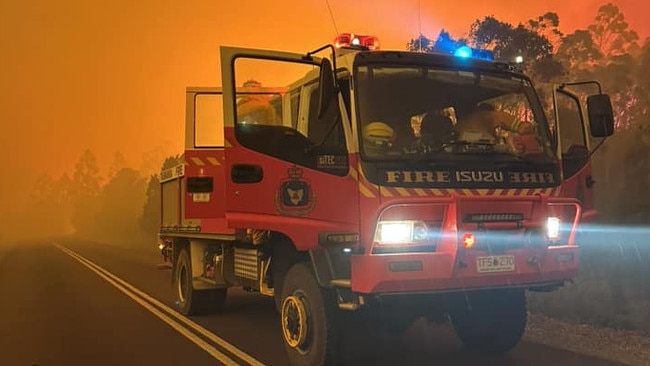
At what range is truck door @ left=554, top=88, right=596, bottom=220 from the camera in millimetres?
5703

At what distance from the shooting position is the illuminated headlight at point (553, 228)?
212 inches

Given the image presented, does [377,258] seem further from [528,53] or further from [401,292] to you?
[528,53]

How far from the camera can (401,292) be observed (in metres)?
4.77

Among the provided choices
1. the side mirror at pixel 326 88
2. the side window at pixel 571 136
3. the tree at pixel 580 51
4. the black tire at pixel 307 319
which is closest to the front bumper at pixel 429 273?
the black tire at pixel 307 319

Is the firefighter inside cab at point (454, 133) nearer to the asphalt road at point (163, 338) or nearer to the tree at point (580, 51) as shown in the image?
the asphalt road at point (163, 338)

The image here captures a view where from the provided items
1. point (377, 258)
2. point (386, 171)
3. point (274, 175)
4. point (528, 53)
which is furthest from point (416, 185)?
point (528, 53)

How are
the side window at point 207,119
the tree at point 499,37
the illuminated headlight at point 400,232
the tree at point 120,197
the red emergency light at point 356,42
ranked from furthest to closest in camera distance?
1. the tree at point 120,197
2. the tree at point 499,37
3. the side window at point 207,119
4. the red emergency light at point 356,42
5. the illuminated headlight at point 400,232

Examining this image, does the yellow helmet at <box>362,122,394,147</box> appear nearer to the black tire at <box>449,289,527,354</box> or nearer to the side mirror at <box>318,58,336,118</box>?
the side mirror at <box>318,58,336,118</box>

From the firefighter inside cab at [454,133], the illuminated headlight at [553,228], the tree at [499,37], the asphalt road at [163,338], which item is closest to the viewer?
the firefighter inside cab at [454,133]

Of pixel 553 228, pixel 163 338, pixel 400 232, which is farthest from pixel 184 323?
pixel 553 228

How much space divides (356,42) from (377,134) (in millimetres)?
1118

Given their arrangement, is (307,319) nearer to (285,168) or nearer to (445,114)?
(285,168)

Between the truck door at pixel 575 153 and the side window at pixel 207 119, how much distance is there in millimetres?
4149

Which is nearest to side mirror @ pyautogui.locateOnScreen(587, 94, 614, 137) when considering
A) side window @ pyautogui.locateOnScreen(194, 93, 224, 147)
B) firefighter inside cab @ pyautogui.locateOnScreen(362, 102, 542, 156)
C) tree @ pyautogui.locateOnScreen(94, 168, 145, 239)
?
firefighter inside cab @ pyautogui.locateOnScreen(362, 102, 542, 156)
